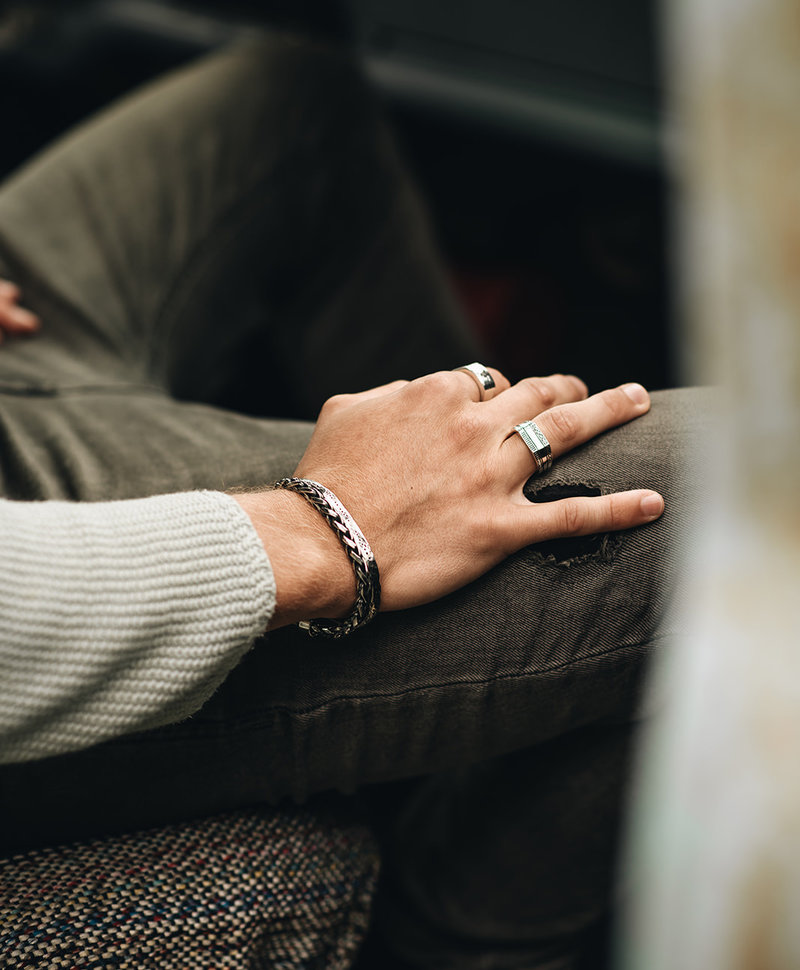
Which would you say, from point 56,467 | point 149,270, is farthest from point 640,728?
point 149,270

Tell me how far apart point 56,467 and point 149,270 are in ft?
0.84

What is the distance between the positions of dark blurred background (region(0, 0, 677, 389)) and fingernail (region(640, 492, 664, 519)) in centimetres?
65

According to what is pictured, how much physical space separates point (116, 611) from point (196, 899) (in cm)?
18

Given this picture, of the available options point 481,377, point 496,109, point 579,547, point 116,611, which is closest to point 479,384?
point 481,377

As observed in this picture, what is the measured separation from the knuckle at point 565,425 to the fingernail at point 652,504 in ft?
0.16

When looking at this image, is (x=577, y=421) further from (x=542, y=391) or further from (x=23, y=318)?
(x=23, y=318)

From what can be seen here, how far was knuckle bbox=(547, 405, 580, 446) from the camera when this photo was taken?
0.40 metres

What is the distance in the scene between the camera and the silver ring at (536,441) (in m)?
0.40

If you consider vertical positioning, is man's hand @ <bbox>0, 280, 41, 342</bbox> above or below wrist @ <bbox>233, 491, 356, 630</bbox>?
above

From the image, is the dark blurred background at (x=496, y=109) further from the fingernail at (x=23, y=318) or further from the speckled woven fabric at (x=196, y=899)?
the speckled woven fabric at (x=196, y=899)

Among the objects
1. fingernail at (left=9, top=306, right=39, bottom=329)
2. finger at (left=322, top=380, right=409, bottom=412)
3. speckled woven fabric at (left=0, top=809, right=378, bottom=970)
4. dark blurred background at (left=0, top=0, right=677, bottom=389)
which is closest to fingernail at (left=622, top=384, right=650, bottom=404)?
finger at (left=322, top=380, right=409, bottom=412)

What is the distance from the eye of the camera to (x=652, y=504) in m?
0.38

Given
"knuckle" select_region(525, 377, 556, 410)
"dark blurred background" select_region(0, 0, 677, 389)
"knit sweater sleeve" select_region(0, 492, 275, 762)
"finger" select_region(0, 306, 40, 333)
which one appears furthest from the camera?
"dark blurred background" select_region(0, 0, 677, 389)

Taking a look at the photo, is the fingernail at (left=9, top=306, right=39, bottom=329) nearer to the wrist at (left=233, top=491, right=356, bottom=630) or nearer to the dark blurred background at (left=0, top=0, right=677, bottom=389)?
the wrist at (left=233, top=491, right=356, bottom=630)
